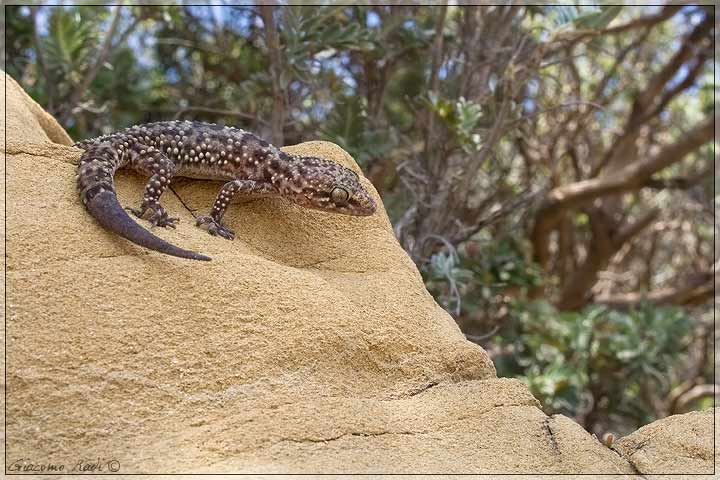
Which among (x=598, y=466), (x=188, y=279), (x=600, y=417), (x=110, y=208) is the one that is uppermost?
(x=110, y=208)

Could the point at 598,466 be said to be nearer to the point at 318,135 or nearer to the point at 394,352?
the point at 394,352

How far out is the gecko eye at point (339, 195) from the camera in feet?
14.8

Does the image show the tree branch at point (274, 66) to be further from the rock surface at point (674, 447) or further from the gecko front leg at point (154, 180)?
the rock surface at point (674, 447)

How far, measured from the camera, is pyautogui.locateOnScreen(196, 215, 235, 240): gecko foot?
169 inches

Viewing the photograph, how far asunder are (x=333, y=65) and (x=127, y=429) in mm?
5556

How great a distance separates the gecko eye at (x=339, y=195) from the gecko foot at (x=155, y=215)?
2.75 feet

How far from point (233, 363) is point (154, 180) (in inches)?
47.7

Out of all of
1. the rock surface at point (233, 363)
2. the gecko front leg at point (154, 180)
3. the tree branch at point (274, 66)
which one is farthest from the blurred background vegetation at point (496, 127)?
the gecko front leg at point (154, 180)

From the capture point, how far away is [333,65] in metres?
8.23

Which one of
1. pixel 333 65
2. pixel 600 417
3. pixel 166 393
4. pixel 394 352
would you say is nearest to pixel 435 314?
pixel 394 352

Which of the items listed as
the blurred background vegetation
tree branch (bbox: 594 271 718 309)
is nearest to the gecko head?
the blurred background vegetation
